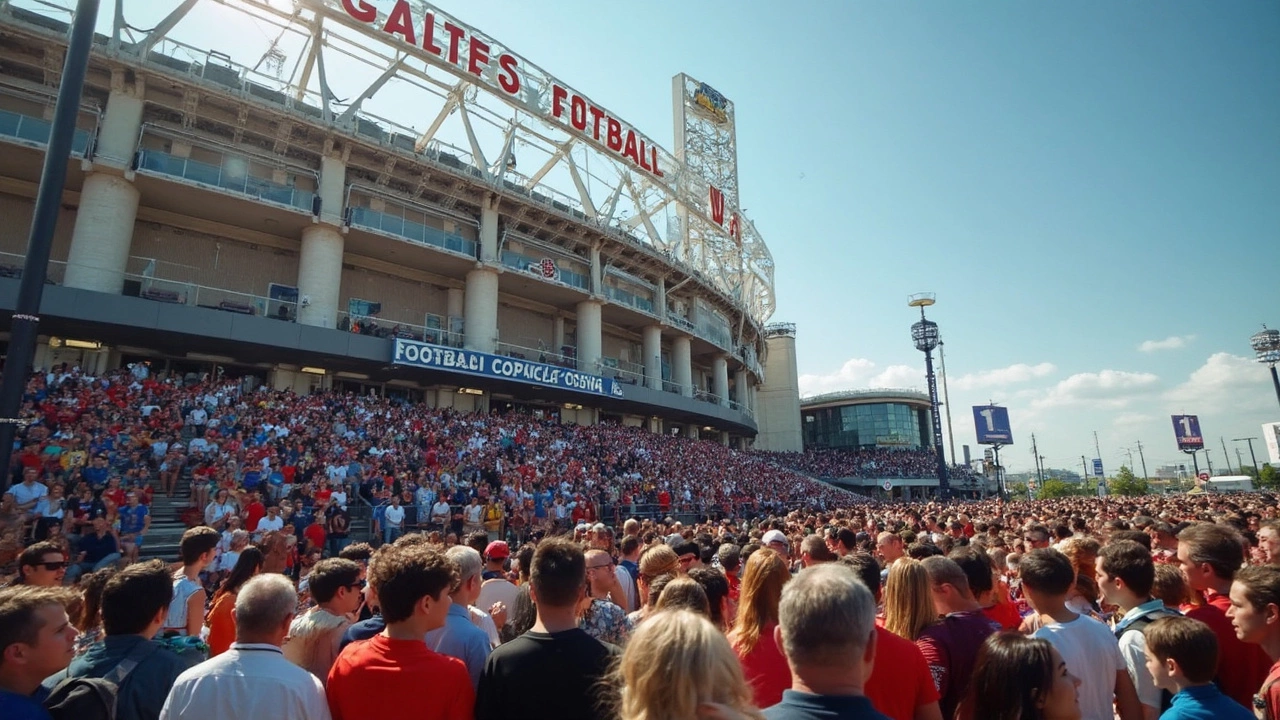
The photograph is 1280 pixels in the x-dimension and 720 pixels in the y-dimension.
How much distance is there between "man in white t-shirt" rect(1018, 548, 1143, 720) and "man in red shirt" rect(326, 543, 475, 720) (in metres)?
3.12

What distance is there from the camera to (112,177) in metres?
20.1

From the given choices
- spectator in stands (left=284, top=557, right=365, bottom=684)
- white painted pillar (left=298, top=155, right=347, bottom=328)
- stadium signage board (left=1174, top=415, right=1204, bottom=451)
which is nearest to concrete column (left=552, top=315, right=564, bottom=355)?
white painted pillar (left=298, top=155, right=347, bottom=328)

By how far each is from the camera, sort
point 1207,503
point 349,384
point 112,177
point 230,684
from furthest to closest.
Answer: point 349,384 < point 112,177 < point 1207,503 < point 230,684

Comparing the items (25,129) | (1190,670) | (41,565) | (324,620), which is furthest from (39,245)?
(25,129)

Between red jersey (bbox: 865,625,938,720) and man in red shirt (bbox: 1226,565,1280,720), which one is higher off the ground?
man in red shirt (bbox: 1226,565,1280,720)

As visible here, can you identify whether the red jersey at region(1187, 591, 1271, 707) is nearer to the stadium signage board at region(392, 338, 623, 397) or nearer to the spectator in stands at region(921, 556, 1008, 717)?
the spectator in stands at region(921, 556, 1008, 717)

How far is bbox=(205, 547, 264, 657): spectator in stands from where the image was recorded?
4.72m

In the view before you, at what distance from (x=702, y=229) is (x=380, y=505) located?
3278cm

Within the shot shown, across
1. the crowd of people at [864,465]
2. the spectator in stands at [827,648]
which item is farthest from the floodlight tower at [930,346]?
the spectator in stands at [827,648]

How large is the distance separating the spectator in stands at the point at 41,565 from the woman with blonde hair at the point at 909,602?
5.97 m

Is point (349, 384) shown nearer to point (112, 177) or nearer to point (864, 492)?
point (112, 177)

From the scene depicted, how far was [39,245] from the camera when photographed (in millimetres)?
5168

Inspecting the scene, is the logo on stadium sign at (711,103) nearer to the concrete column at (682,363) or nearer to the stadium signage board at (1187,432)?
the concrete column at (682,363)

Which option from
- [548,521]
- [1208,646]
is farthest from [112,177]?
[1208,646]
